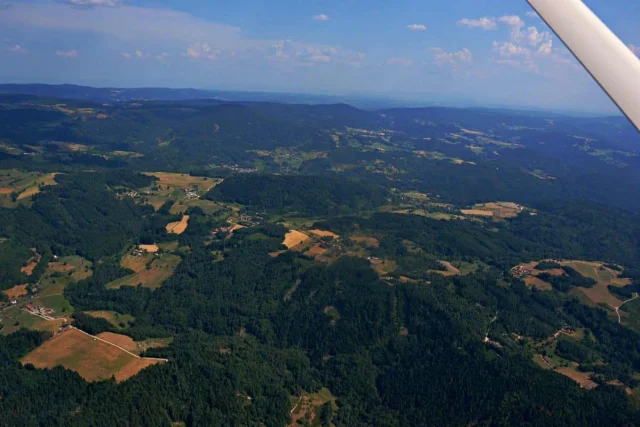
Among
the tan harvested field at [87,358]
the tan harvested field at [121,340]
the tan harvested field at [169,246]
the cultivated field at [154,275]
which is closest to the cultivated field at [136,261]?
the cultivated field at [154,275]

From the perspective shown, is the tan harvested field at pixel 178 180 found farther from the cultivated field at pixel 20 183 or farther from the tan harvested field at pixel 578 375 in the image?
the tan harvested field at pixel 578 375

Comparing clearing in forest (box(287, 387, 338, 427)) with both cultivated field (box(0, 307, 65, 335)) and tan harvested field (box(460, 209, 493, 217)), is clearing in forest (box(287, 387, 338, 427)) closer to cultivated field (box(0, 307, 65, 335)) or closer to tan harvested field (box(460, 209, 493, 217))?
cultivated field (box(0, 307, 65, 335))

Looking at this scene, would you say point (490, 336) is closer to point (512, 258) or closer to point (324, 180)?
point (512, 258)

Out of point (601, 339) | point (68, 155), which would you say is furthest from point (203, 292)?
point (68, 155)

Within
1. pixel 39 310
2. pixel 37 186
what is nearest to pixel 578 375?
pixel 39 310

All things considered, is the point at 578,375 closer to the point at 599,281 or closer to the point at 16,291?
the point at 599,281

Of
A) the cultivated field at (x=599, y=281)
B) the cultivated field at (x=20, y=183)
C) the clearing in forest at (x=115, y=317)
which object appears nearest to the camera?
the clearing in forest at (x=115, y=317)

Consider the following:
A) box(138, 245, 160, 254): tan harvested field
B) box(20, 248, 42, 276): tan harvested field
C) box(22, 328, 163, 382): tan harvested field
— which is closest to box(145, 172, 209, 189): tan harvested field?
box(138, 245, 160, 254): tan harvested field
